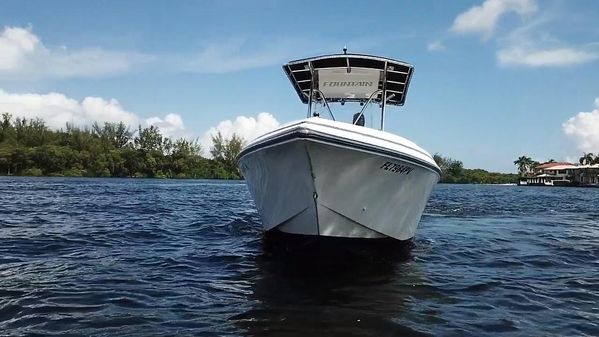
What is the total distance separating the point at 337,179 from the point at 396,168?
3.60 ft

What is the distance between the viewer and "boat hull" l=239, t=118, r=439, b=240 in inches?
281

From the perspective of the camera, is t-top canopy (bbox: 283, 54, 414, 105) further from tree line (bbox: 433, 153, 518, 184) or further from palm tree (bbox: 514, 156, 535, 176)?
palm tree (bbox: 514, 156, 535, 176)

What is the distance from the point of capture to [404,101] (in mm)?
11656

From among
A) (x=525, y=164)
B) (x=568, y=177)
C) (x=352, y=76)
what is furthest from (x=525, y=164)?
(x=352, y=76)

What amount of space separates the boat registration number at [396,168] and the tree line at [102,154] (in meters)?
69.9

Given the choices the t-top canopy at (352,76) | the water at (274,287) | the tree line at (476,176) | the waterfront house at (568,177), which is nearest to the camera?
the water at (274,287)

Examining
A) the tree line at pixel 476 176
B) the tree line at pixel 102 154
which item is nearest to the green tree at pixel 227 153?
the tree line at pixel 102 154

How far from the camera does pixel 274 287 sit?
6520mm

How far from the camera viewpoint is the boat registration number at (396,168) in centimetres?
755

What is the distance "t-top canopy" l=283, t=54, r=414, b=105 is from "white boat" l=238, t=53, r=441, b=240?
233 centimetres

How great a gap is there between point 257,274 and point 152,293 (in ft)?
5.92

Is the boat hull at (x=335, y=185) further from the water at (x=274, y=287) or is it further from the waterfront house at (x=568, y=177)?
the waterfront house at (x=568, y=177)

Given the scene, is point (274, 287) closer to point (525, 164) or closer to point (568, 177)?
point (568, 177)

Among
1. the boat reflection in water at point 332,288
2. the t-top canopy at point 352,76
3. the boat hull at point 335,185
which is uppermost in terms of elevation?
the t-top canopy at point 352,76
